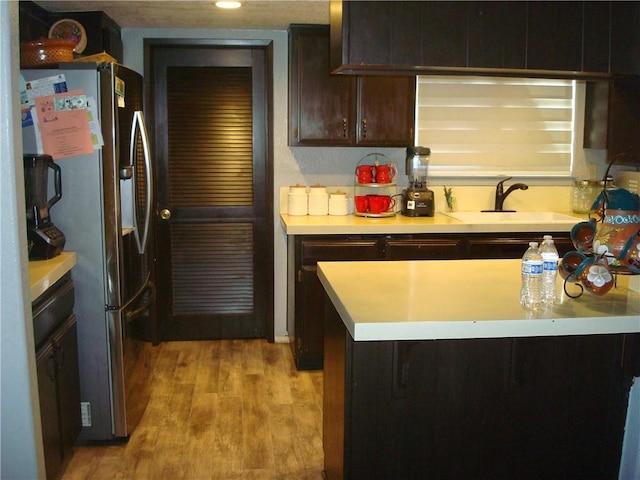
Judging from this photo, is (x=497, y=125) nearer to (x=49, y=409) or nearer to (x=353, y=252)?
(x=353, y=252)

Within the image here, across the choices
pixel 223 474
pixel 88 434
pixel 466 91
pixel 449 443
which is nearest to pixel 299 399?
pixel 223 474

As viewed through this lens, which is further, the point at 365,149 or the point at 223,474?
the point at 365,149

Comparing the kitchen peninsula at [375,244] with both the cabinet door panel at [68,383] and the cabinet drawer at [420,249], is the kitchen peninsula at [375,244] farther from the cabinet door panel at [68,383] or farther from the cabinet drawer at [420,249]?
the cabinet door panel at [68,383]

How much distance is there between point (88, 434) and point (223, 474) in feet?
2.33

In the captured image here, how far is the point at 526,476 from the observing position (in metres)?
2.22

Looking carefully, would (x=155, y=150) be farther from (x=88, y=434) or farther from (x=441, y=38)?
(x=441, y=38)

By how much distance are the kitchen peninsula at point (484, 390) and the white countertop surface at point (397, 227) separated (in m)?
1.58

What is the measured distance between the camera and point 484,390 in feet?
7.03

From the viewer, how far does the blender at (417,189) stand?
4.27 meters

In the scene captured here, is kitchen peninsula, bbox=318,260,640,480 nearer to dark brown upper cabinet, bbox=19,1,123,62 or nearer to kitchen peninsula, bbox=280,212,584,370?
kitchen peninsula, bbox=280,212,584,370

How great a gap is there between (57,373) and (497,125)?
3296 millimetres

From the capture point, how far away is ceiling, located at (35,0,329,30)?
357cm

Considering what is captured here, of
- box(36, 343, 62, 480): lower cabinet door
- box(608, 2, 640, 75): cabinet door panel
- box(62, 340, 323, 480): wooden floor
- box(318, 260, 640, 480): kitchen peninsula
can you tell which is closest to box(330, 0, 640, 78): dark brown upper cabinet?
box(608, 2, 640, 75): cabinet door panel

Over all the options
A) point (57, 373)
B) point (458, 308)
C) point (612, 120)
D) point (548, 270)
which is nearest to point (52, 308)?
point (57, 373)
